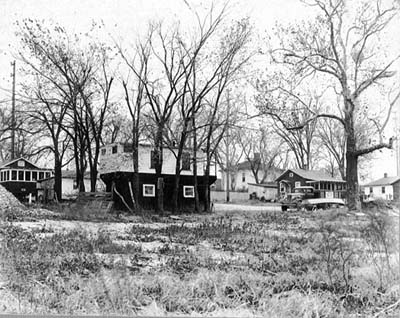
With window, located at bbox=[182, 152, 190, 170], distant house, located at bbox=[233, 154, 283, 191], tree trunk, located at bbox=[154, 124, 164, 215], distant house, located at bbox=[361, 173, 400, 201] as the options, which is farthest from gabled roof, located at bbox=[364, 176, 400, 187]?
tree trunk, located at bbox=[154, 124, 164, 215]

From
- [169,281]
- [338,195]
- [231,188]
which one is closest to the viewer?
[169,281]

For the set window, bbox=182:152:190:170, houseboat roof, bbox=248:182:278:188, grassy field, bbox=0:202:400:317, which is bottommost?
grassy field, bbox=0:202:400:317

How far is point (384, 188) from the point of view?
2328 mm

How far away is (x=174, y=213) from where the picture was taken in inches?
102

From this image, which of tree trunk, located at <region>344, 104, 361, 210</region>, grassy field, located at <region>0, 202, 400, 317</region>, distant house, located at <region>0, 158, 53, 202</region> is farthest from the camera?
distant house, located at <region>0, 158, 53, 202</region>

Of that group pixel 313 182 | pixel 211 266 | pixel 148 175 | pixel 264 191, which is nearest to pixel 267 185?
pixel 264 191

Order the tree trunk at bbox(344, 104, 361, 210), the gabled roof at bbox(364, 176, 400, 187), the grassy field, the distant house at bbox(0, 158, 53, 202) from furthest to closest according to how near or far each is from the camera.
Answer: the distant house at bbox(0, 158, 53, 202)
the tree trunk at bbox(344, 104, 361, 210)
the gabled roof at bbox(364, 176, 400, 187)
the grassy field

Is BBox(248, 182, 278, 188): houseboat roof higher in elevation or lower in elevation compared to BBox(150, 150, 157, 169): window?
lower

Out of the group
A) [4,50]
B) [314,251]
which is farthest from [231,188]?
[4,50]

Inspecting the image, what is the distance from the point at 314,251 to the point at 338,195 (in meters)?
0.32

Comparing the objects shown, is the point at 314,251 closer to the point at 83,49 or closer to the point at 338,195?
the point at 338,195

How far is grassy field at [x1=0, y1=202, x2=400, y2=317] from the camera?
219 cm

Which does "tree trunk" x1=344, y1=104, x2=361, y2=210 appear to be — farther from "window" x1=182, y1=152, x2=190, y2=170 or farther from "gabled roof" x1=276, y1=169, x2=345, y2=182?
"window" x1=182, y1=152, x2=190, y2=170

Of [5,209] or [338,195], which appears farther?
[5,209]
